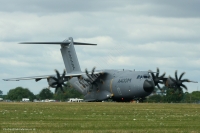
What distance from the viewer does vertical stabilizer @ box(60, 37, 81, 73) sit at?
281 ft

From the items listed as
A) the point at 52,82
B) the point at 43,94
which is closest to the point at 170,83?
the point at 52,82

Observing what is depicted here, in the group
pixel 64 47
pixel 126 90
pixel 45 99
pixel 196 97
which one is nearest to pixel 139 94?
pixel 126 90

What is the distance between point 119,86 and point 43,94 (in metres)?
31.4

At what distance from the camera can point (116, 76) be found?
78.9 meters

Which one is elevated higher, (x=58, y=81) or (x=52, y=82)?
(x=58, y=81)

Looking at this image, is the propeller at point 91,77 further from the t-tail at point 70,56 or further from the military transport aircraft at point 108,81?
the t-tail at point 70,56

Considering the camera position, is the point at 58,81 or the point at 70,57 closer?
the point at 58,81

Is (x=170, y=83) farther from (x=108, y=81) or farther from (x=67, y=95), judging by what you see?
(x=67, y=95)

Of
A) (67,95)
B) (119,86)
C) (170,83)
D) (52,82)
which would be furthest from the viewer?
(67,95)

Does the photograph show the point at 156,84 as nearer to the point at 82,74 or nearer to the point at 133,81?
the point at 133,81

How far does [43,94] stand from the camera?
104375 millimetres

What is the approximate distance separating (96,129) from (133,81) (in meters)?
51.2

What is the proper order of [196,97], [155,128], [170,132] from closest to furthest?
[170,132] < [155,128] < [196,97]

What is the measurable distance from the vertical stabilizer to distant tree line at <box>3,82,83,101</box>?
13.6 meters
